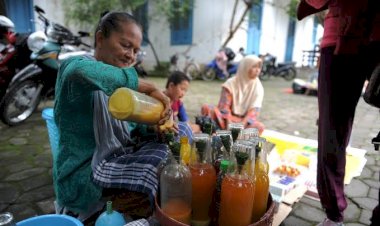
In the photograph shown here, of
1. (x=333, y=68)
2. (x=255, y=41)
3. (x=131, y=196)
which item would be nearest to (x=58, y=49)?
(x=131, y=196)

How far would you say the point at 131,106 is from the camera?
55.0 inches

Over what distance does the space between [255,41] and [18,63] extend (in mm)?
10501

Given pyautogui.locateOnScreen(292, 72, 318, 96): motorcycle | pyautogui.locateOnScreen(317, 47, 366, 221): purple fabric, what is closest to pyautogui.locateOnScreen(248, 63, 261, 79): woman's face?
pyautogui.locateOnScreen(317, 47, 366, 221): purple fabric

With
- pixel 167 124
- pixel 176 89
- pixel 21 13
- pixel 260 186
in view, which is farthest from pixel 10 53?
pixel 260 186

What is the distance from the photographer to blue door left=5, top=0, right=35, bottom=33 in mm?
4867

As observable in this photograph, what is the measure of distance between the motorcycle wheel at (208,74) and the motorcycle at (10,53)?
23.2 feet

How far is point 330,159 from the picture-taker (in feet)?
6.02

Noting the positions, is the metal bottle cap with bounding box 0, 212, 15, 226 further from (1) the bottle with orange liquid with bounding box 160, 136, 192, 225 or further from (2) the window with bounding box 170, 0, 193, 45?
(2) the window with bounding box 170, 0, 193, 45

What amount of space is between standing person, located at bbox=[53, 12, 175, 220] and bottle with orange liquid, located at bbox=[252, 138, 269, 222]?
0.50 m

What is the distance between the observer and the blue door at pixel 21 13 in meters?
4.87

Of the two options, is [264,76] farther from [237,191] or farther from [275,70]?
[237,191]

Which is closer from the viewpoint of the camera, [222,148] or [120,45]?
[222,148]

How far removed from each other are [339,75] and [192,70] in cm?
934

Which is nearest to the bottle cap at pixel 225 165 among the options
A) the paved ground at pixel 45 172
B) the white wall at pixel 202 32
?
the paved ground at pixel 45 172
